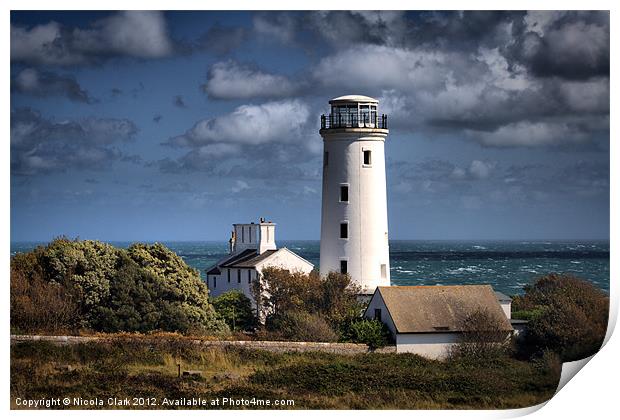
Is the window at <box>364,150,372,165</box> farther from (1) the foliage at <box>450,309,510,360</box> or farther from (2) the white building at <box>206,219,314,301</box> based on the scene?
(1) the foliage at <box>450,309,510,360</box>

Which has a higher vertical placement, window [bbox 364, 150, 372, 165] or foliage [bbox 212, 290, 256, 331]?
window [bbox 364, 150, 372, 165]

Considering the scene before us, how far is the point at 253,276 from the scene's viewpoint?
31.4m

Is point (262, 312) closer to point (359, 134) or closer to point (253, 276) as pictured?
point (253, 276)

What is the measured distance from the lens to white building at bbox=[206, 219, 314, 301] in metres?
31.7

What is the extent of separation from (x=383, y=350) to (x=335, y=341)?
108cm

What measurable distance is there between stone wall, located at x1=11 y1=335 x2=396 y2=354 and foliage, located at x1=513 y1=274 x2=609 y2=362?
2.91 m

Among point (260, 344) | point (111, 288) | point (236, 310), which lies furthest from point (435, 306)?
point (111, 288)

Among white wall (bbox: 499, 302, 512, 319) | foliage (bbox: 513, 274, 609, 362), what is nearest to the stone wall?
white wall (bbox: 499, 302, 512, 319)

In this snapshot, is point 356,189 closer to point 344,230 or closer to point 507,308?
point 344,230

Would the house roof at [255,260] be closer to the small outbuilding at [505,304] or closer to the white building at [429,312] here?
the white building at [429,312]

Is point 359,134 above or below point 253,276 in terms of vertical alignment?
above

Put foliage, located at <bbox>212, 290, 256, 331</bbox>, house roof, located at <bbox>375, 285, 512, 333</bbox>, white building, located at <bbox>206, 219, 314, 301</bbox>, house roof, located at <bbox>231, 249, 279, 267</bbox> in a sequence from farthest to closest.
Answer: house roof, located at <bbox>231, 249, 279, 267</bbox> → white building, located at <bbox>206, 219, 314, 301</bbox> → foliage, located at <bbox>212, 290, 256, 331</bbox> → house roof, located at <bbox>375, 285, 512, 333</bbox>
